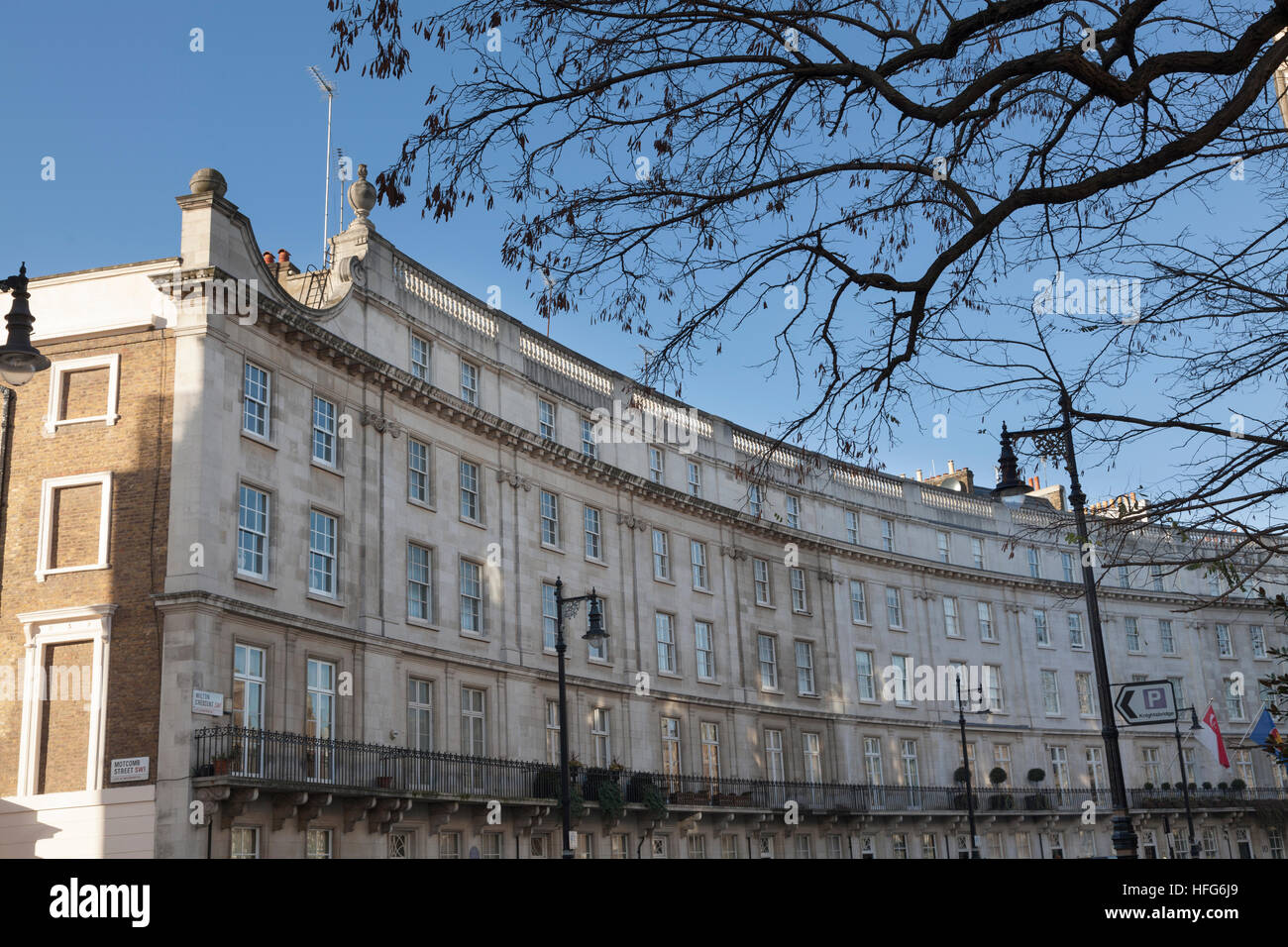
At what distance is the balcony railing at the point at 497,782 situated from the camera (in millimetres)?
26609

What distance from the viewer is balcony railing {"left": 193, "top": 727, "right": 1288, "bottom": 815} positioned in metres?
26.6

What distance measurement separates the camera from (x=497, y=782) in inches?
1345

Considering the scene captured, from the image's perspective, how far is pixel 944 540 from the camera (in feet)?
202

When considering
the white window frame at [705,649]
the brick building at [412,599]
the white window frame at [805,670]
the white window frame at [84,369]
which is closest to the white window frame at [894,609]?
the brick building at [412,599]

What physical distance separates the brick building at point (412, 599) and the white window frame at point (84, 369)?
0.13 meters

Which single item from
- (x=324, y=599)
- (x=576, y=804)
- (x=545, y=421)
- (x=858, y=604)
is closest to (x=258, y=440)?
(x=324, y=599)

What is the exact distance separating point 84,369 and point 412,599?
10.0 meters

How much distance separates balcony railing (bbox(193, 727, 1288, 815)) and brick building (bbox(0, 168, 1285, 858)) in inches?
4.2

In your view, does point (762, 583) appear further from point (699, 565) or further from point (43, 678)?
point (43, 678)

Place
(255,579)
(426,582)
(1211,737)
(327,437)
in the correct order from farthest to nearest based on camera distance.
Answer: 1. (426,582)
2. (327,437)
3. (255,579)
4. (1211,737)

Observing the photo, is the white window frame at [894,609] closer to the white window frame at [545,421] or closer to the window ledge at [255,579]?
the white window frame at [545,421]
